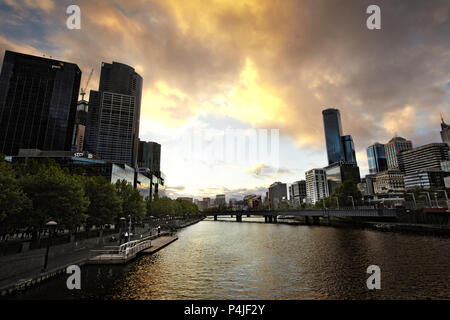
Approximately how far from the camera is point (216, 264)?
35.6m

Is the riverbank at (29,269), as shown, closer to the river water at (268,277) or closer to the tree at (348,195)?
the river water at (268,277)

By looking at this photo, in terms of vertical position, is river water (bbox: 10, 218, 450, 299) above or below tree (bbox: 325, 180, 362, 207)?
below

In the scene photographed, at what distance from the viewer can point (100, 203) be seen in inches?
2021

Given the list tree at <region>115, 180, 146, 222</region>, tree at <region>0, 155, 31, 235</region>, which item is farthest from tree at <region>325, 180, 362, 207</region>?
tree at <region>0, 155, 31, 235</region>

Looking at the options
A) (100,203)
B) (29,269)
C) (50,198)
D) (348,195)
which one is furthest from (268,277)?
(348,195)

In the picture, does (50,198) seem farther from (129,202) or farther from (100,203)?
(129,202)

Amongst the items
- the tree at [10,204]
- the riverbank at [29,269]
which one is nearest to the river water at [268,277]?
the riverbank at [29,269]

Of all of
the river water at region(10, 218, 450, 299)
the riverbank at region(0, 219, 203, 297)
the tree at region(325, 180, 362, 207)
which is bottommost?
the river water at region(10, 218, 450, 299)

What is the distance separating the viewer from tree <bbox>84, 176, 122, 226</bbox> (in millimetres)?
51094

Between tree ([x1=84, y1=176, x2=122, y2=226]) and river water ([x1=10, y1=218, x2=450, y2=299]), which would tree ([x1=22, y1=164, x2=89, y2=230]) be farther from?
tree ([x1=84, y1=176, x2=122, y2=226])

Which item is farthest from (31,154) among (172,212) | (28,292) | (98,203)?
(28,292)

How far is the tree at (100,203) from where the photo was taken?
51094 millimetres
